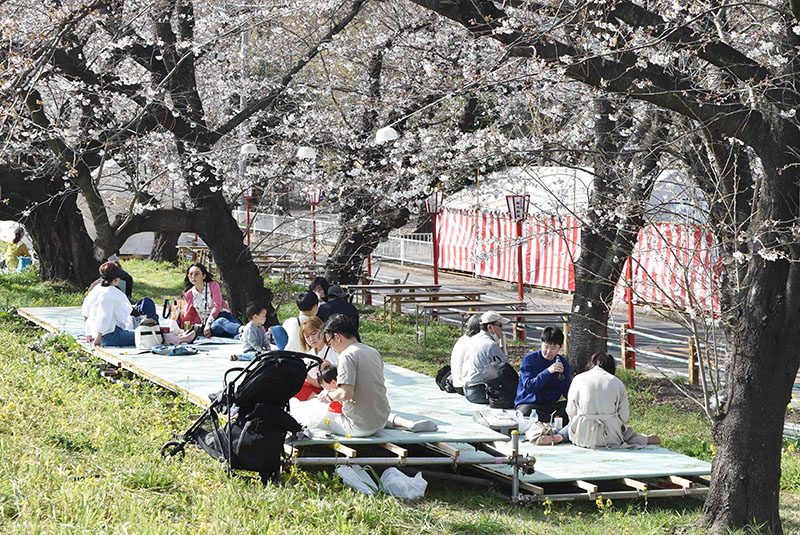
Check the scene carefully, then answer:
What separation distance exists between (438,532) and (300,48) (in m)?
12.6

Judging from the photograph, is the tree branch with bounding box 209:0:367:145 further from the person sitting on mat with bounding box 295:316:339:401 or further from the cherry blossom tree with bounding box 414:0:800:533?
the cherry blossom tree with bounding box 414:0:800:533

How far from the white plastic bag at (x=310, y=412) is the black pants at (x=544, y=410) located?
227 cm

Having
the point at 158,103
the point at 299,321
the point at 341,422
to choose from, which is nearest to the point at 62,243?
the point at 158,103

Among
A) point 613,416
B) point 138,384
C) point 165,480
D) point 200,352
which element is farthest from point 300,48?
point 165,480

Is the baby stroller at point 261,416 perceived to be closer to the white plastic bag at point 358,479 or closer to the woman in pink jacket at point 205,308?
the white plastic bag at point 358,479

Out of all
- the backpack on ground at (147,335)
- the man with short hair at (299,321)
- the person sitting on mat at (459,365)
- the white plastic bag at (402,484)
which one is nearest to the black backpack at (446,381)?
the person sitting on mat at (459,365)

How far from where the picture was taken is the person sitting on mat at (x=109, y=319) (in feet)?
35.4

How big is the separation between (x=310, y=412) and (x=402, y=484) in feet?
3.31

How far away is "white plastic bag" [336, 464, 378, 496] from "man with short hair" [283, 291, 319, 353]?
2.70 meters

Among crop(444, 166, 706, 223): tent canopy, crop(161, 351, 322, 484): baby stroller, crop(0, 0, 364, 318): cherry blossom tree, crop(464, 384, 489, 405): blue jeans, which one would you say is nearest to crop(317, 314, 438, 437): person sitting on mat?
crop(161, 351, 322, 484): baby stroller

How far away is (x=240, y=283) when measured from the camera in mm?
14906

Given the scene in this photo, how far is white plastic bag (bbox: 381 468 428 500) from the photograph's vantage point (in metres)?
6.79

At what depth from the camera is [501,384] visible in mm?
9180

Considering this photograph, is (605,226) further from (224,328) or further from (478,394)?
(224,328)
